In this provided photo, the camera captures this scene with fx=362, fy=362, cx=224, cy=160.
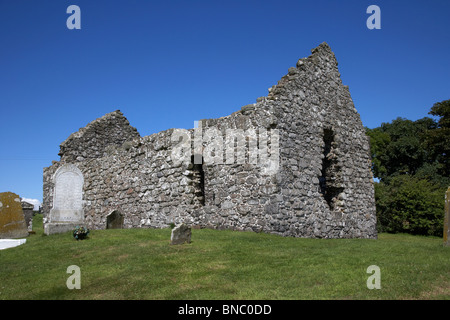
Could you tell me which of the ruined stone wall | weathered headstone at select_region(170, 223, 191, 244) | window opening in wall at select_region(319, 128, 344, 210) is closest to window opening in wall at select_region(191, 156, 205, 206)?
weathered headstone at select_region(170, 223, 191, 244)

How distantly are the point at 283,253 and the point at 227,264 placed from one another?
152 cm

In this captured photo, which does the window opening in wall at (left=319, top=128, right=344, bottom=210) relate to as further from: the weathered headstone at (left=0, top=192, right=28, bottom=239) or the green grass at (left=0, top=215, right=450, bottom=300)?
the weathered headstone at (left=0, top=192, right=28, bottom=239)

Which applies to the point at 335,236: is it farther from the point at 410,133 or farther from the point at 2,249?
the point at 410,133

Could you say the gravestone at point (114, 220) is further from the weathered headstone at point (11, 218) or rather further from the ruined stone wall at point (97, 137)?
the ruined stone wall at point (97, 137)

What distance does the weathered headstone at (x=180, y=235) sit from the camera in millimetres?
8984

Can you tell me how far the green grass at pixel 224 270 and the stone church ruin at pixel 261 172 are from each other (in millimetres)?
1840

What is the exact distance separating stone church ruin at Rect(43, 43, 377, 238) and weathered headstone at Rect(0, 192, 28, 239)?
4.20 feet

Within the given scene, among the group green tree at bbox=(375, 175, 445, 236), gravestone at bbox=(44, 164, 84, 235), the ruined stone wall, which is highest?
the ruined stone wall

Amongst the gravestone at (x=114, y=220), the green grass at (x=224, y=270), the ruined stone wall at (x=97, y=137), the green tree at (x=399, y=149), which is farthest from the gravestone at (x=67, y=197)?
the green tree at (x=399, y=149)

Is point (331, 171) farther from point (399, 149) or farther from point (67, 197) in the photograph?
point (399, 149)

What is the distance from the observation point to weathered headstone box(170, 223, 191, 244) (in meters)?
8.98

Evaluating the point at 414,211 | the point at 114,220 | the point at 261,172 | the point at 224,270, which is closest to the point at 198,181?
the point at 261,172

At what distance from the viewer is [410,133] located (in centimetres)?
3906
